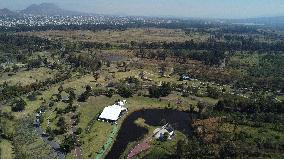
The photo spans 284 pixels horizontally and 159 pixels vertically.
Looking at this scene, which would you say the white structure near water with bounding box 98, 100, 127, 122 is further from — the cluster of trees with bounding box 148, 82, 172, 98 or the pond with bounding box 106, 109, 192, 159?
the cluster of trees with bounding box 148, 82, 172, 98

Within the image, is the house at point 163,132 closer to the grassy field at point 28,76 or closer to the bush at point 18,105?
the bush at point 18,105

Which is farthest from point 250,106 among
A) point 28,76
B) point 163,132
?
point 28,76

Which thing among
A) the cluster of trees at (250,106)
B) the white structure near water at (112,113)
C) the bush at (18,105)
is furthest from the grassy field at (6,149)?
the cluster of trees at (250,106)

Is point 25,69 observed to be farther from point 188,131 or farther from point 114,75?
point 188,131

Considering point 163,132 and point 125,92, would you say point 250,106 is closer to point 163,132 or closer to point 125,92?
point 163,132

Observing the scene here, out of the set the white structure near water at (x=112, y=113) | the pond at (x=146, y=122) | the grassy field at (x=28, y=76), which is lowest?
the pond at (x=146, y=122)

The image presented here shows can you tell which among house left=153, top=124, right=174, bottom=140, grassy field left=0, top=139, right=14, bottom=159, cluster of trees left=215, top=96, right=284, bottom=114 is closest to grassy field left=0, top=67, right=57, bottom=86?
grassy field left=0, top=139, right=14, bottom=159

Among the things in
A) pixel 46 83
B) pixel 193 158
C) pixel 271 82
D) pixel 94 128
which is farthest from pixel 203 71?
pixel 193 158
